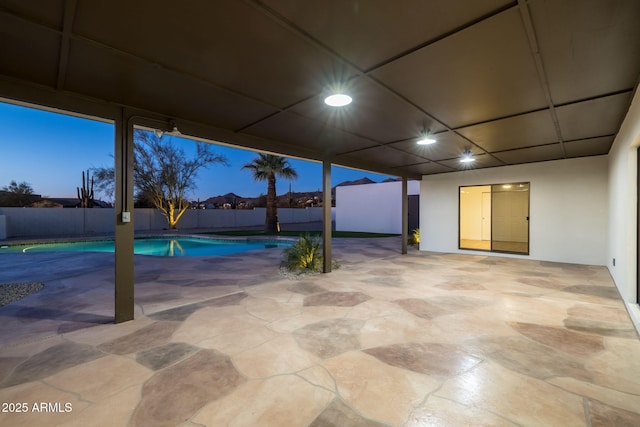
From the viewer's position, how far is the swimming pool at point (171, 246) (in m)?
10.1

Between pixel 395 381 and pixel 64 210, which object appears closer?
pixel 395 381

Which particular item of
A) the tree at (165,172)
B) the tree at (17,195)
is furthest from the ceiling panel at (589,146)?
the tree at (17,195)

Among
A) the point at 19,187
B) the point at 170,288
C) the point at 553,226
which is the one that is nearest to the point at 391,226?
the point at 553,226

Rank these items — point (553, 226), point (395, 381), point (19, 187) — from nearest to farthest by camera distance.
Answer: point (395, 381) → point (553, 226) → point (19, 187)

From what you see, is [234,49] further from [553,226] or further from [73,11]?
[553,226]

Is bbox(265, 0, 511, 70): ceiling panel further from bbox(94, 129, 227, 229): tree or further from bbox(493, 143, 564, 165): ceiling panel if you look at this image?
bbox(94, 129, 227, 229): tree

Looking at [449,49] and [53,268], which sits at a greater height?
[449,49]

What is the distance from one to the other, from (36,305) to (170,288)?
62.1 inches

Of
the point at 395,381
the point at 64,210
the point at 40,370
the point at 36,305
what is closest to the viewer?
the point at 395,381

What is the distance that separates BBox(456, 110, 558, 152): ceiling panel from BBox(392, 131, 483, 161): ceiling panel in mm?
178

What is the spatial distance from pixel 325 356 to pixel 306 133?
3.07 metres

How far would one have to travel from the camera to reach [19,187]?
63.4 feet

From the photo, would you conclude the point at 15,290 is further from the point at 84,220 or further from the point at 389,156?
the point at 84,220

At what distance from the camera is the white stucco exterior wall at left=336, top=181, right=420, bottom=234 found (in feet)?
49.1
